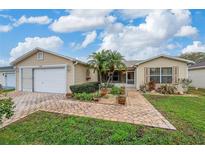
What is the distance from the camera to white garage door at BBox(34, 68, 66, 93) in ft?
49.3

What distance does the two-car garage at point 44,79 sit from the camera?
15.1 m

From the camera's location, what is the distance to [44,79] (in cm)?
1593

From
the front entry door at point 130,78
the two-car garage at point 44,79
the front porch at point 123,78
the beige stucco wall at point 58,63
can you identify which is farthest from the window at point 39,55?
the front entry door at point 130,78

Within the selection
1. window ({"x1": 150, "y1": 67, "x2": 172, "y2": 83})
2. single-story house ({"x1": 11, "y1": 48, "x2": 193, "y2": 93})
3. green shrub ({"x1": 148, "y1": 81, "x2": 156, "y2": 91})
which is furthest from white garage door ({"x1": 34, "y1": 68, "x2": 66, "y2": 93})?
window ({"x1": 150, "y1": 67, "x2": 172, "y2": 83})

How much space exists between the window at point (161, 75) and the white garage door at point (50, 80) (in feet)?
27.2

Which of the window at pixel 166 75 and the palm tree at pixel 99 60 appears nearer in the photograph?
the palm tree at pixel 99 60

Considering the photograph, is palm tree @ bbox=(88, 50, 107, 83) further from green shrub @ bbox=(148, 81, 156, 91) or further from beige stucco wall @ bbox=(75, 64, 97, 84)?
green shrub @ bbox=(148, 81, 156, 91)

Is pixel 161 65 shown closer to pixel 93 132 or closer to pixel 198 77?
pixel 198 77

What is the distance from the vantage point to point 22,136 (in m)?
5.09

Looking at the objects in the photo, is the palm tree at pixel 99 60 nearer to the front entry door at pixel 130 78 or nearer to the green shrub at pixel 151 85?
the green shrub at pixel 151 85

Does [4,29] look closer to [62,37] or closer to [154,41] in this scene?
[62,37]
